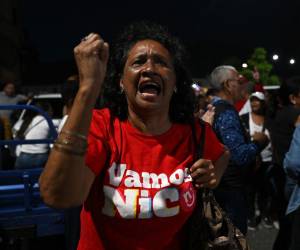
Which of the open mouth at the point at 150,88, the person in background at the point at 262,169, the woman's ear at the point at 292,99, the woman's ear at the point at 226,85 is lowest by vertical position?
the person in background at the point at 262,169

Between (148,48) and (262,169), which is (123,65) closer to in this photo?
(148,48)

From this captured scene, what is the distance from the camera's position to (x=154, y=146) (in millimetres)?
1764

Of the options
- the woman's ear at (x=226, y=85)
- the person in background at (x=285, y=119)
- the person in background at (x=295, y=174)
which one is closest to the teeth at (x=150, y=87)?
the person in background at (x=295, y=174)

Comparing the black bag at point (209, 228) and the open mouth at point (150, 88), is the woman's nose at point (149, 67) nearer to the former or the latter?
the open mouth at point (150, 88)

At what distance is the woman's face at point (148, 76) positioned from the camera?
5.64 feet

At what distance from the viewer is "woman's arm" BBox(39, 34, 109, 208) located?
4.50 feet

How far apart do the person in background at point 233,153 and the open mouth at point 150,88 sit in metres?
1.65

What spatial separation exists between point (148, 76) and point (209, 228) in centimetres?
67

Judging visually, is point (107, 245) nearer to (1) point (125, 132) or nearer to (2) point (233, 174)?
(1) point (125, 132)

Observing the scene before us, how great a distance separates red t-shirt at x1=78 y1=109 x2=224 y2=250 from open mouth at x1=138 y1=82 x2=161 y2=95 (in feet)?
0.56

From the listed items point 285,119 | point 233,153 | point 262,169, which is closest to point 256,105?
point 262,169

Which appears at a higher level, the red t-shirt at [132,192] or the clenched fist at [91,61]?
the clenched fist at [91,61]

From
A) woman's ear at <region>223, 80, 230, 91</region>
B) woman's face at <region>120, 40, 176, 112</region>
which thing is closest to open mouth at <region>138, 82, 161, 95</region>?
woman's face at <region>120, 40, 176, 112</region>

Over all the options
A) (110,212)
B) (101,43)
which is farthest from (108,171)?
(101,43)
